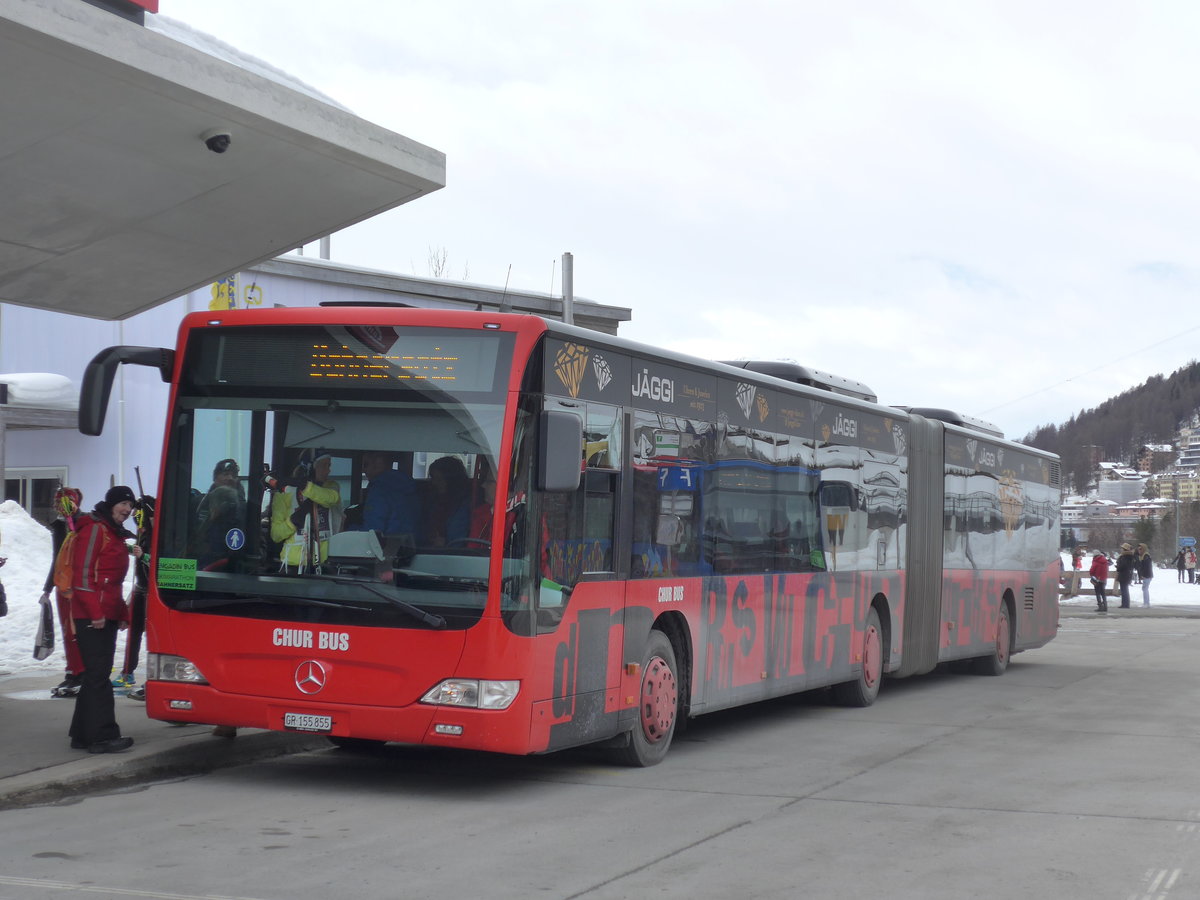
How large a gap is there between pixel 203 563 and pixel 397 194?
14.5 feet

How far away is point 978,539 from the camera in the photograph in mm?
18875

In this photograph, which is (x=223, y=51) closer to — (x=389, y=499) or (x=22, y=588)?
(x=389, y=499)

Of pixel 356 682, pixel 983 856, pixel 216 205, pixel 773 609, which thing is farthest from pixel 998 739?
pixel 216 205

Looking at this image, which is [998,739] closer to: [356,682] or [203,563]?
[356,682]

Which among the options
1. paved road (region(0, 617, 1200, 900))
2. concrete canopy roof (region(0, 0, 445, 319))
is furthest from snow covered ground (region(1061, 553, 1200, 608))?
concrete canopy roof (region(0, 0, 445, 319))

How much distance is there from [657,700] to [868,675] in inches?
213

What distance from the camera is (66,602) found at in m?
11.2

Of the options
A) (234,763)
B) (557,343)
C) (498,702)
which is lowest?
(234,763)

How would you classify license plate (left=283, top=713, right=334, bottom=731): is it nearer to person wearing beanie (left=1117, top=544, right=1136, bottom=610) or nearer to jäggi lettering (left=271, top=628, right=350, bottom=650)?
jäggi lettering (left=271, top=628, right=350, bottom=650)

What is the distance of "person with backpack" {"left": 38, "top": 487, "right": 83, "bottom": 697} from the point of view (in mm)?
11125

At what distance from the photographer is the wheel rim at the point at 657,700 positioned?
10109 mm

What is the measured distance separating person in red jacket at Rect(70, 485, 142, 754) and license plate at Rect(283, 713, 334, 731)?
158 centimetres

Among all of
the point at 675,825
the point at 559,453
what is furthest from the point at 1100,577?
the point at 675,825

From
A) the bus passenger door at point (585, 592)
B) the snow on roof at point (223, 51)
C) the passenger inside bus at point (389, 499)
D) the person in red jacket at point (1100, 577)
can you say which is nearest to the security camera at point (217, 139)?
the snow on roof at point (223, 51)
